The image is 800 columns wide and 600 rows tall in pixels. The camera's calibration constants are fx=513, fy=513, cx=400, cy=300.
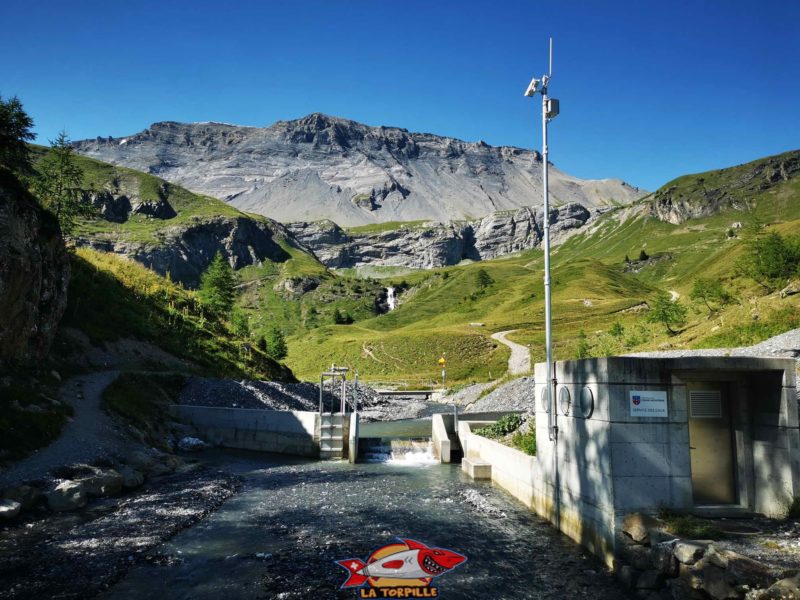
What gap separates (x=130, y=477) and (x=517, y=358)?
87.3 metres

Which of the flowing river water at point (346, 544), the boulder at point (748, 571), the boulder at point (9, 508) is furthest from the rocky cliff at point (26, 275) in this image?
the boulder at point (748, 571)

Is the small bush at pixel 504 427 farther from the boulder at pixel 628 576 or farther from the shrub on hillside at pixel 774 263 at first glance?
the shrub on hillside at pixel 774 263

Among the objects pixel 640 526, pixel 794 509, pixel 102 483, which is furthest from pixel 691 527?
pixel 102 483

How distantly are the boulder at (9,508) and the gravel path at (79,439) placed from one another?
1945mm

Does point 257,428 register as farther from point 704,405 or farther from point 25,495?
point 704,405

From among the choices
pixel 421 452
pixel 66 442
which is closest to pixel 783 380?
pixel 421 452

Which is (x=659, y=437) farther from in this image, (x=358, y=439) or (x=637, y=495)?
(x=358, y=439)

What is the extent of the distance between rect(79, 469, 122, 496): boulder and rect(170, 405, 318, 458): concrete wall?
14.3 metres

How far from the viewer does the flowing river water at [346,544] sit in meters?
12.8

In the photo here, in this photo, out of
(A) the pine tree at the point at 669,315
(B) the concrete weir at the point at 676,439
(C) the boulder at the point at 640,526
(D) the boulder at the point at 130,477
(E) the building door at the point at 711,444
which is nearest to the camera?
(C) the boulder at the point at 640,526

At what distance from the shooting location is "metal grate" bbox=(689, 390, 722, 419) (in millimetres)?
14977

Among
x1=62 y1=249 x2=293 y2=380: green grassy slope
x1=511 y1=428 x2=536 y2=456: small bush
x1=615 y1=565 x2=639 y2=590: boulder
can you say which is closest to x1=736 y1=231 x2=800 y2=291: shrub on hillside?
x1=511 y1=428 x2=536 y2=456: small bush

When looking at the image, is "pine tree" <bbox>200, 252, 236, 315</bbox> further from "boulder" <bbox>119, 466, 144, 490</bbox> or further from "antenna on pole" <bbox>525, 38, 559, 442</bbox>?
"antenna on pole" <bbox>525, 38, 559, 442</bbox>

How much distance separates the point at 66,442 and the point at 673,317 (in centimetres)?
6280
